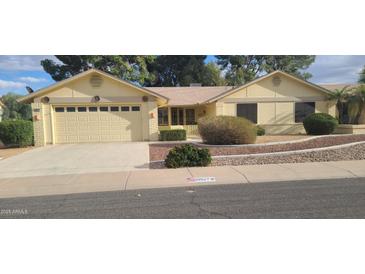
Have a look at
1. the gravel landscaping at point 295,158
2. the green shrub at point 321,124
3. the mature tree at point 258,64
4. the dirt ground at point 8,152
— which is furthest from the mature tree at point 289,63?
the dirt ground at point 8,152

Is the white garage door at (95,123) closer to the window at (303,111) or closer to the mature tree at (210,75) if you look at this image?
the window at (303,111)

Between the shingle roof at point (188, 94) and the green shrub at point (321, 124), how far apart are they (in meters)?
8.61

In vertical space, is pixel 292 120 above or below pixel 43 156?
above

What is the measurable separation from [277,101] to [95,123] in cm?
1318

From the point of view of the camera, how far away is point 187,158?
9273 millimetres

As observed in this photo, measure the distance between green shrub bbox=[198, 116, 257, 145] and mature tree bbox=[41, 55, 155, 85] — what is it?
777 inches

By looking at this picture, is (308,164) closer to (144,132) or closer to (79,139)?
(144,132)

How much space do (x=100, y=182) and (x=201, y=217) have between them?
375 centimetres

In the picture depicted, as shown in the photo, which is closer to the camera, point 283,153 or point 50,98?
point 283,153

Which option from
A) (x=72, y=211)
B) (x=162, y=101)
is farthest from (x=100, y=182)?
(x=162, y=101)

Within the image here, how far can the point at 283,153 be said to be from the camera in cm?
1041

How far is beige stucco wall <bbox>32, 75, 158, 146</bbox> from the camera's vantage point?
1656 cm

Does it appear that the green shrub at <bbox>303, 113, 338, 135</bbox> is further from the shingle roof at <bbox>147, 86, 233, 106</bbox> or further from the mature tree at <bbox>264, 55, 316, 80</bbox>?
the mature tree at <bbox>264, 55, 316, 80</bbox>

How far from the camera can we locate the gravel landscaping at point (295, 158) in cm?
966
